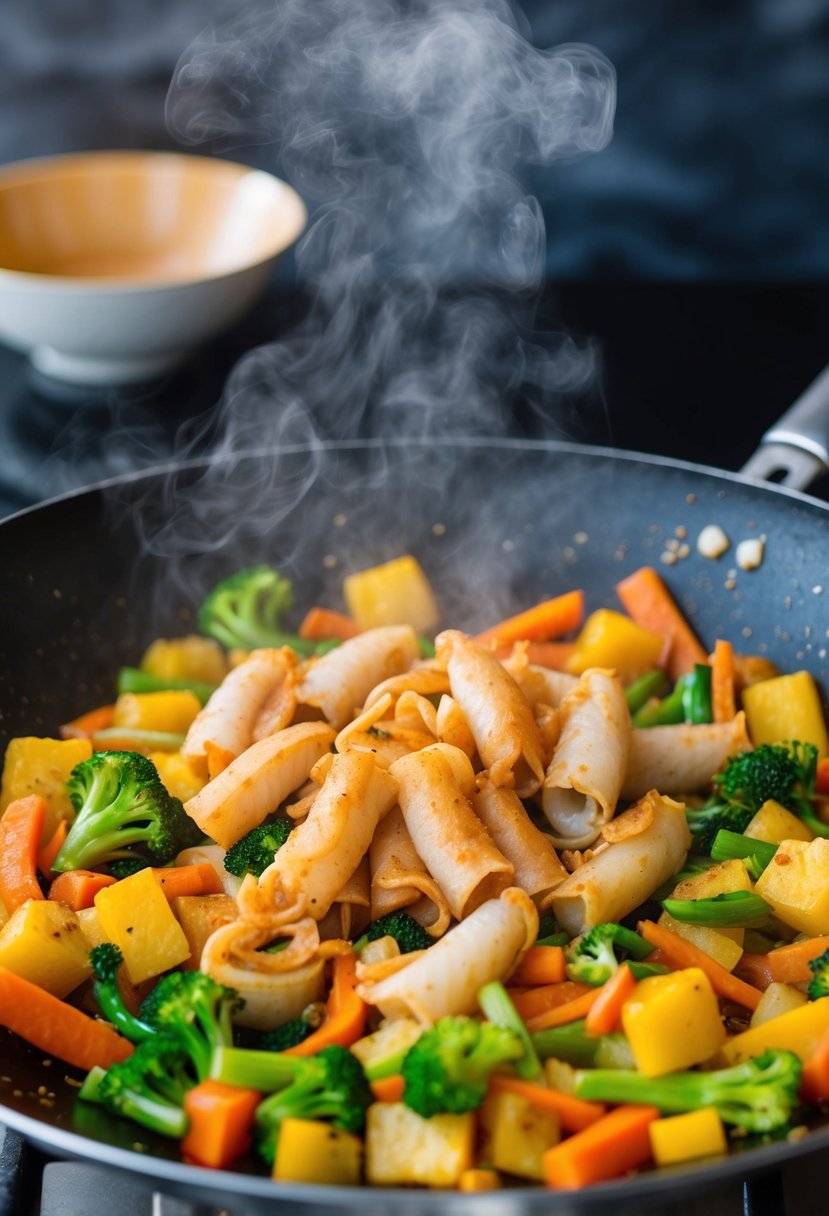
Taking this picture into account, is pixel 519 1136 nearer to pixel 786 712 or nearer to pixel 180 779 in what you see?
pixel 180 779

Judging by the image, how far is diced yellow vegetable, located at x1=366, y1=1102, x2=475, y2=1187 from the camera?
62.2 inches

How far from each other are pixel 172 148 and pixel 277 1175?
175 inches

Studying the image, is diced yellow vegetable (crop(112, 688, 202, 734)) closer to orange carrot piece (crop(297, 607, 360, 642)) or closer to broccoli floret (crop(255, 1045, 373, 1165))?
orange carrot piece (crop(297, 607, 360, 642))

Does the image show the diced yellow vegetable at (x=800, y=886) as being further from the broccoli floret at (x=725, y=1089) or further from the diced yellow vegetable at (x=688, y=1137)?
the diced yellow vegetable at (x=688, y=1137)

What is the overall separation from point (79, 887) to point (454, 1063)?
817mm

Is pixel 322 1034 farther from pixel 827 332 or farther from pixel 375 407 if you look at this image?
pixel 827 332

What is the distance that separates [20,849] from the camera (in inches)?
85.1

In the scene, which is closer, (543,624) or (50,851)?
(50,851)

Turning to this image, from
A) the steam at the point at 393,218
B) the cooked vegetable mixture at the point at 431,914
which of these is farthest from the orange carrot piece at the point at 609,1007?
the steam at the point at 393,218

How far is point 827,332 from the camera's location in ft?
14.0

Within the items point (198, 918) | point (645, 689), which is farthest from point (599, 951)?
point (645, 689)

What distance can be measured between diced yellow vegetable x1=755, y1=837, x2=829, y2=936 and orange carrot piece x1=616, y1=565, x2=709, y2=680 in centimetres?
77

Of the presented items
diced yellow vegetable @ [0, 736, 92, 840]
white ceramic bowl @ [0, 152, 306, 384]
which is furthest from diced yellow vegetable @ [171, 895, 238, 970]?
white ceramic bowl @ [0, 152, 306, 384]

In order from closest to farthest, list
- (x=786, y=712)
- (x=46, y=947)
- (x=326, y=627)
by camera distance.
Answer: (x=46, y=947)
(x=786, y=712)
(x=326, y=627)
